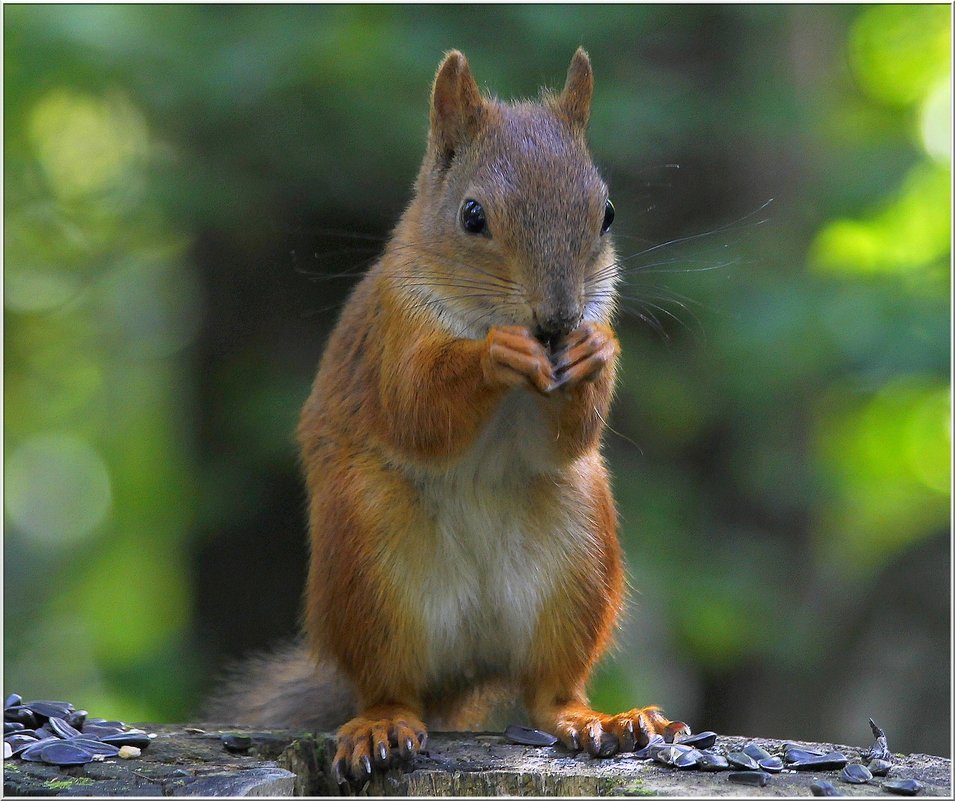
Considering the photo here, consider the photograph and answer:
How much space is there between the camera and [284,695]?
3.04 m

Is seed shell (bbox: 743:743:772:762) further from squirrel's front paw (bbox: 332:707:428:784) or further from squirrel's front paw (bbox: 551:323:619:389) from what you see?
squirrel's front paw (bbox: 551:323:619:389)

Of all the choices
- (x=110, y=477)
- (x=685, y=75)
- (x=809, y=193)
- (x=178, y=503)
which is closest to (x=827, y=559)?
(x=809, y=193)

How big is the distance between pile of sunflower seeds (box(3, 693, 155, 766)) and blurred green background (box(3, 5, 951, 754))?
1494 millimetres

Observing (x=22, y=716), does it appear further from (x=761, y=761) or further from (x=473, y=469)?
(x=761, y=761)

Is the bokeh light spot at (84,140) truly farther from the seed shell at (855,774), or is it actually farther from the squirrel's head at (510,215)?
the seed shell at (855,774)

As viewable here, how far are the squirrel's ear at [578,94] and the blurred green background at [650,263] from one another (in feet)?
2.36

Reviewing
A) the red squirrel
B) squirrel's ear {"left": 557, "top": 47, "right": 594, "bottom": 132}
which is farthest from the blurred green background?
the red squirrel

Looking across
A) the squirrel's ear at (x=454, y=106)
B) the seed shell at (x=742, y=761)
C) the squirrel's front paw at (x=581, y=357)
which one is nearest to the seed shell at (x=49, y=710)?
the squirrel's front paw at (x=581, y=357)

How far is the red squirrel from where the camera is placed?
2367mm

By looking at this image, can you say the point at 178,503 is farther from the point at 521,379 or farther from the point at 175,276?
the point at 521,379

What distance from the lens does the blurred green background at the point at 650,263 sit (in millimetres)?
4117

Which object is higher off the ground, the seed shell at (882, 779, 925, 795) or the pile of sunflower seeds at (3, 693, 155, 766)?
the pile of sunflower seeds at (3, 693, 155, 766)

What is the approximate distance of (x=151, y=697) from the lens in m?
4.64

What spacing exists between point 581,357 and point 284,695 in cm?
139
